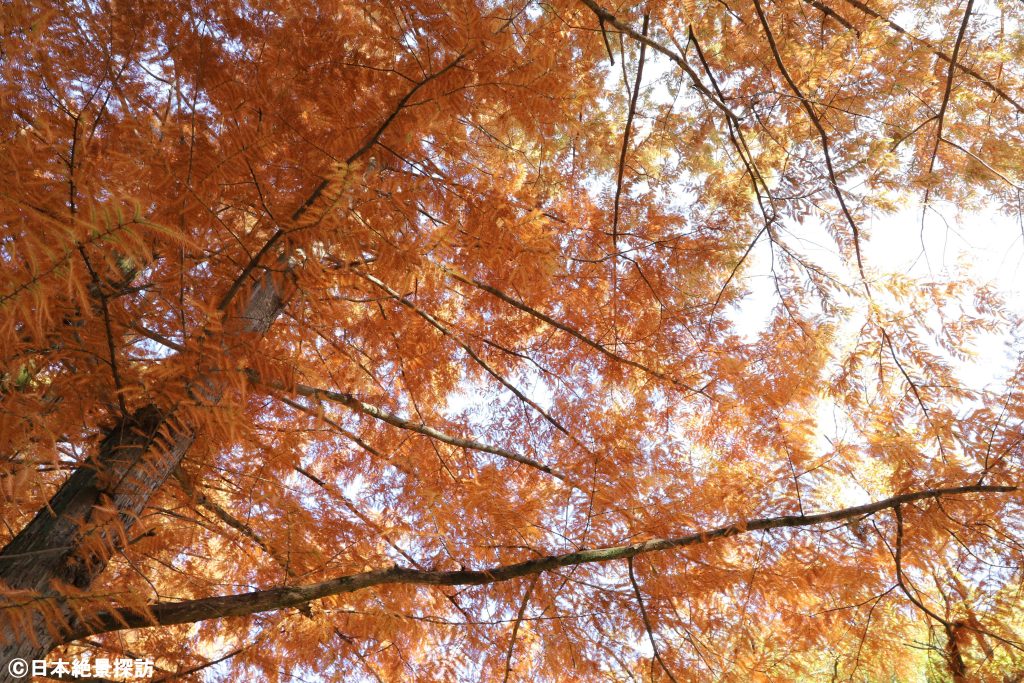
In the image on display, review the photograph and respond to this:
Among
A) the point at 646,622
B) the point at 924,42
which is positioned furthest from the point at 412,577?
the point at 924,42

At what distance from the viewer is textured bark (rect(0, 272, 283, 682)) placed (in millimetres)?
1776

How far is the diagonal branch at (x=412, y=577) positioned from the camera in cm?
195

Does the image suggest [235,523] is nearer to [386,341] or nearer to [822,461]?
[386,341]

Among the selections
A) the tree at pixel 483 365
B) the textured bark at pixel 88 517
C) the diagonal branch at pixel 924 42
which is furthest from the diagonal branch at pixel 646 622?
the diagonal branch at pixel 924 42

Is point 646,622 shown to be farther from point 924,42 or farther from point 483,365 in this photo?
point 924,42

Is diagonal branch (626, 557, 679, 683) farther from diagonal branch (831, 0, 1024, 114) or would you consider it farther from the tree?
diagonal branch (831, 0, 1024, 114)

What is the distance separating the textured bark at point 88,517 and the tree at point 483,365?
1 cm

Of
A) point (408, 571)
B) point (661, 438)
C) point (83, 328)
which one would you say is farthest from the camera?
point (661, 438)

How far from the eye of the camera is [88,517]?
6.46 ft

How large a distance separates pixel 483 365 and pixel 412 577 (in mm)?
966

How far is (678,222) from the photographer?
2.99m

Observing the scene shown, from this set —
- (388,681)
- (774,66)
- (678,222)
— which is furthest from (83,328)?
(774,66)

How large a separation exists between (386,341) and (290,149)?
1.20 metres

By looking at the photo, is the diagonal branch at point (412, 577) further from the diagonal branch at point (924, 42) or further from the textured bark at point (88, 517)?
the diagonal branch at point (924, 42)
